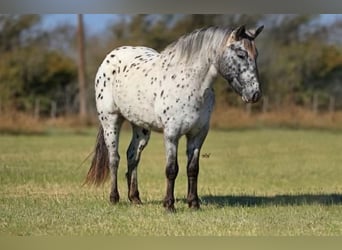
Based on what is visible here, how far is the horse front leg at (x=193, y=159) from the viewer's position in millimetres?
6547

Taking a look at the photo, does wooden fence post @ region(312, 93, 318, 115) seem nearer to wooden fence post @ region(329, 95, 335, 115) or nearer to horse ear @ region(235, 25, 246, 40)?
wooden fence post @ region(329, 95, 335, 115)

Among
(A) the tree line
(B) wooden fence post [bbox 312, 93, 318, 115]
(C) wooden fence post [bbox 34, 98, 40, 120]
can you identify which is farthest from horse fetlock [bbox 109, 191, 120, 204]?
(B) wooden fence post [bbox 312, 93, 318, 115]

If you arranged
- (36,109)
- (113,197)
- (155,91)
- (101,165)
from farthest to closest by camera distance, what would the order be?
(36,109) < (101,165) < (113,197) < (155,91)

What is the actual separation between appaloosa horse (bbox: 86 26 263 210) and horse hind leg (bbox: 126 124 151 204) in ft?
0.32

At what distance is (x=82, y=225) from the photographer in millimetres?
5902

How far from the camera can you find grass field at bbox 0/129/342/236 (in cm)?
590

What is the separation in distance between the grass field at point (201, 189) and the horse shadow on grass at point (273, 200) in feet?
0.03

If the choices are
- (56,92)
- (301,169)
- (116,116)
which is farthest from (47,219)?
(56,92)

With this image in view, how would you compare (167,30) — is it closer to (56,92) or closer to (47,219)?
(56,92)

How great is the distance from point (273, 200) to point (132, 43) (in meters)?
7.23

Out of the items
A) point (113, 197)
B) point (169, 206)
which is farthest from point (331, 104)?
point (169, 206)

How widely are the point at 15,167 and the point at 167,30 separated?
18.5ft

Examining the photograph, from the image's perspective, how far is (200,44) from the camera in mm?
6426

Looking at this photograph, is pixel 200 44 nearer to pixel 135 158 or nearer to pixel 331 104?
pixel 135 158
